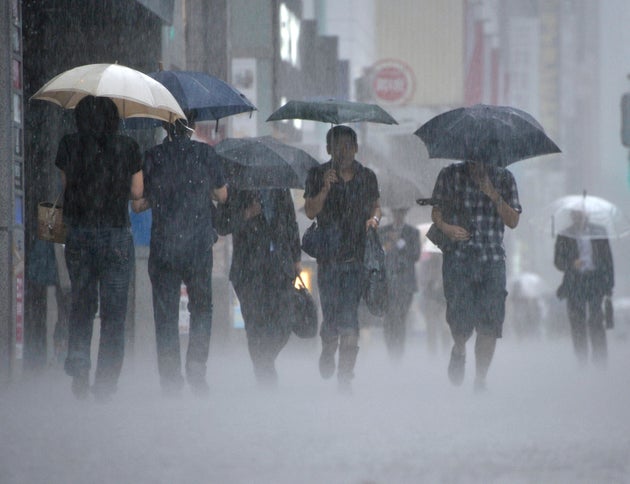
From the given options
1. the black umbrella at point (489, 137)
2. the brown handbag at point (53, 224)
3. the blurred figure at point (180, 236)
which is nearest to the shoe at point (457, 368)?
the black umbrella at point (489, 137)

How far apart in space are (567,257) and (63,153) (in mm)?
7182

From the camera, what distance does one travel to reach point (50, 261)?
10.6 m

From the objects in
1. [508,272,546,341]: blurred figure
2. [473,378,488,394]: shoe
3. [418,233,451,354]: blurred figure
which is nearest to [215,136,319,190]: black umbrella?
[473,378,488,394]: shoe

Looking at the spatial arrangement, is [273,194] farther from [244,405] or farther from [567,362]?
[567,362]

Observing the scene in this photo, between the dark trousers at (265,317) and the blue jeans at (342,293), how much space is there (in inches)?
15.2

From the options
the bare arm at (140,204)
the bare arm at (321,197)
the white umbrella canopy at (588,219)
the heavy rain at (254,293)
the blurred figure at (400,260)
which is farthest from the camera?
the blurred figure at (400,260)

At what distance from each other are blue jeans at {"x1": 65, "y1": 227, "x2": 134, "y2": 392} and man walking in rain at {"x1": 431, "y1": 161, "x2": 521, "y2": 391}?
2166mm

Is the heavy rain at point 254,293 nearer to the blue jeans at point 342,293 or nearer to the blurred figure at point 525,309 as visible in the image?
the blue jeans at point 342,293

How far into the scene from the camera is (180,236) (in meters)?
8.22

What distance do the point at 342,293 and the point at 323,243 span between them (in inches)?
→ 12.9

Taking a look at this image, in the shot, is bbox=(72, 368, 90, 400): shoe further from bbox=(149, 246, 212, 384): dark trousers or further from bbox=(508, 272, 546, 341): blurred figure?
bbox=(508, 272, 546, 341): blurred figure

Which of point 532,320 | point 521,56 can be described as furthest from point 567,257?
point 521,56

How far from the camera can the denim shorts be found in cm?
906

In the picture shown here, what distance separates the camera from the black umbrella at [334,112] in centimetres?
972
